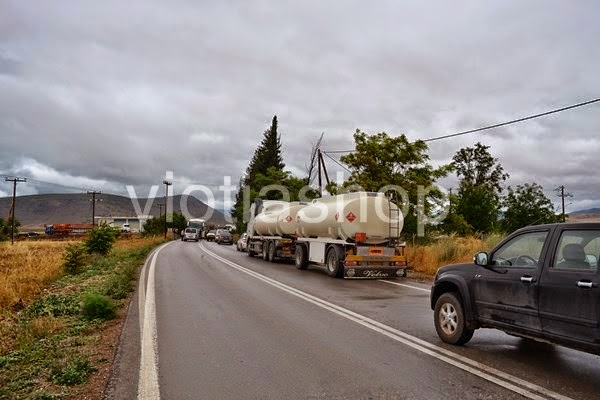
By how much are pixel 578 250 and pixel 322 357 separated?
3170 mm

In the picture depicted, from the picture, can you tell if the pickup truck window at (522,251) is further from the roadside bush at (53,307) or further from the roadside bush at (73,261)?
the roadside bush at (73,261)

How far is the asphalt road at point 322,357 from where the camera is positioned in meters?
5.18

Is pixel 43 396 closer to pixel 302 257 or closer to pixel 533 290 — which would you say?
pixel 533 290

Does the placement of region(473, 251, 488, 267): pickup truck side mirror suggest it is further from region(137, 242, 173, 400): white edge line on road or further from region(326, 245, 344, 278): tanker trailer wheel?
region(326, 245, 344, 278): tanker trailer wheel

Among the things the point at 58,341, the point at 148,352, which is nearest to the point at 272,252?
the point at 58,341

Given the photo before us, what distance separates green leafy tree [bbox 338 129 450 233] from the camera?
89.0 ft

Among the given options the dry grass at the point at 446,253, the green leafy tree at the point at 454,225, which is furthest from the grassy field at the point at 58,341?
the green leafy tree at the point at 454,225

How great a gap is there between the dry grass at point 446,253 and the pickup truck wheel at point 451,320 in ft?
36.8

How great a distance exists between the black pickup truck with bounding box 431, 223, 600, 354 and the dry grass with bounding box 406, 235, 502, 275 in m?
11.5

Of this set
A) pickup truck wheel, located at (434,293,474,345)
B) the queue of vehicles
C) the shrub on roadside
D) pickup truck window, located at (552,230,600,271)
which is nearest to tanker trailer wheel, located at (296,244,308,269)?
the queue of vehicles

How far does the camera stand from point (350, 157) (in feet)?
95.4

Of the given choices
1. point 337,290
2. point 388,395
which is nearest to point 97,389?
point 388,395

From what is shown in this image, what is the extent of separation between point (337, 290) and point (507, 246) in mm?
7140

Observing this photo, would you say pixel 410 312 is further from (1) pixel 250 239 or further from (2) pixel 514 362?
(1) pixel 250 239
